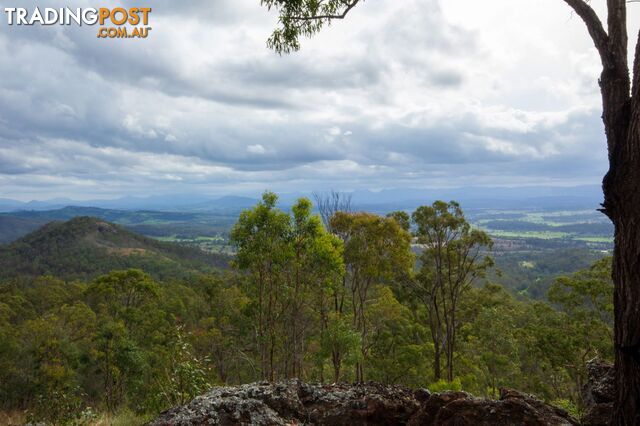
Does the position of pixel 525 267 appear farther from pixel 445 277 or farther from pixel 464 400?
pixel 464 400

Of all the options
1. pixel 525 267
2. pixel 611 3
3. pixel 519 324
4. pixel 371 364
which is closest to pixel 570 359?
pixel 371 364

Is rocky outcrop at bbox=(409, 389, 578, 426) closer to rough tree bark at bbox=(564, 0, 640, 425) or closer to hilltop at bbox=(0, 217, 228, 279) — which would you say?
rough tree bark at bbox=(564, 0, 640, 425)

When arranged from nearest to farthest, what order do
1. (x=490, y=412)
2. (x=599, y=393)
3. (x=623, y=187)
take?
(x=623, y=187) → (x=490, y=412) → (x=599, y=393)

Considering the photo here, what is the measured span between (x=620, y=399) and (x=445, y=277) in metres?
21.4

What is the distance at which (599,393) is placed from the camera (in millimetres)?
4598

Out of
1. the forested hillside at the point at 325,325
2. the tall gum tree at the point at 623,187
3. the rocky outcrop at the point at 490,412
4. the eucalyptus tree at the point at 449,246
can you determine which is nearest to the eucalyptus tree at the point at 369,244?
the forested hillside at the point at 325,325

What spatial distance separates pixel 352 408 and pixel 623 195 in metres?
3.68

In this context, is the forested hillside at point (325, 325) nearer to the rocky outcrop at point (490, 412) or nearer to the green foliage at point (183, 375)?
the green foliage at point (183, 375)

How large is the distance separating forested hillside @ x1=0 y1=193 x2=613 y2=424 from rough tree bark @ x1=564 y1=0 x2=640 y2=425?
195 inches

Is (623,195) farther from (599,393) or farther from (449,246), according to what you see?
(449,246)

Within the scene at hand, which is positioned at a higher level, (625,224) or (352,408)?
(625,224)

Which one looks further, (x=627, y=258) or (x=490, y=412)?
(x=490, y=412)

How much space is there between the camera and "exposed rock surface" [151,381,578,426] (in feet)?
14.3

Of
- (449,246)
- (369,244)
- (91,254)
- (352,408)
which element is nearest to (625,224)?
(352,408)
